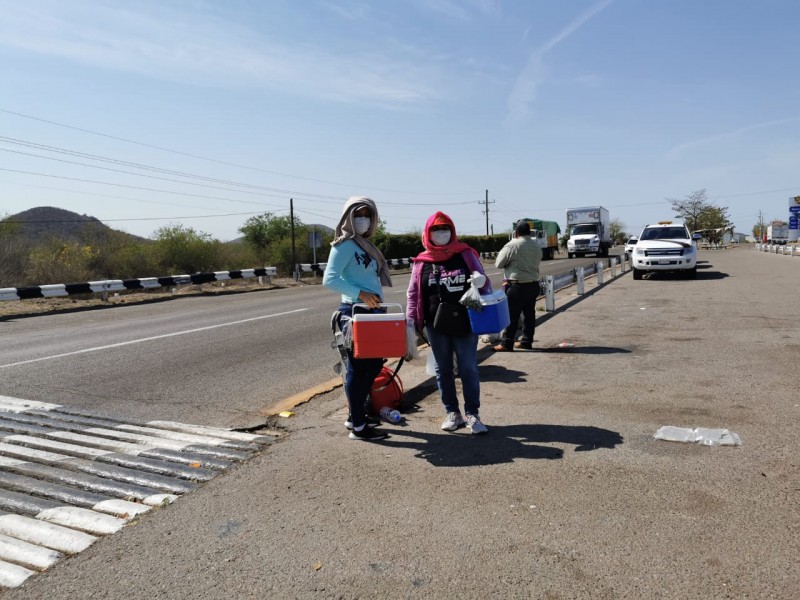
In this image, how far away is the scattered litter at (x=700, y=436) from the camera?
4.57 meters

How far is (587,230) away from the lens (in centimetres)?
4528

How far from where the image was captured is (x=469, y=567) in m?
2.95

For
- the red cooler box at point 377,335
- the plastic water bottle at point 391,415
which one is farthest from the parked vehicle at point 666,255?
the red cooler box at point 377,335

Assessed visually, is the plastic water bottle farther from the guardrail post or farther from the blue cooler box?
the guardrail post

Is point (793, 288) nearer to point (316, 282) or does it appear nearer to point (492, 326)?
point (492, 326)

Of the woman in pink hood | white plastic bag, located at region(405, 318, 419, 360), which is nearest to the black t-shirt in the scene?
the woman in pink hood

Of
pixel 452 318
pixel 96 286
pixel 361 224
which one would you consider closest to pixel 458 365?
pixel 452 318

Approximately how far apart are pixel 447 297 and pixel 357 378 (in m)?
0.91

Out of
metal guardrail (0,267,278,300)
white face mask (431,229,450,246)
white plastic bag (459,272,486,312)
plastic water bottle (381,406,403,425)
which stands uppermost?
white face mask (431,229,450,246)

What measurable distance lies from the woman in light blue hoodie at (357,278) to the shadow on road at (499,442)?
33 cm

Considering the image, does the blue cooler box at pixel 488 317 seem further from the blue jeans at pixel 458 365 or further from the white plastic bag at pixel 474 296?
the blue jeans at pixel 458 365

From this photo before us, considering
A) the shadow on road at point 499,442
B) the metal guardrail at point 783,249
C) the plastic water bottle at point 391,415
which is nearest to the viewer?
the shadow on road at point 499,442

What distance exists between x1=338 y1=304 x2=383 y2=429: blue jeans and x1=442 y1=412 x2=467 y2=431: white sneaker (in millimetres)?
651

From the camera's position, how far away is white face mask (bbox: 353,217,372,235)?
487 cm
